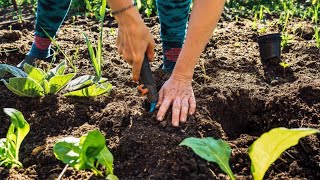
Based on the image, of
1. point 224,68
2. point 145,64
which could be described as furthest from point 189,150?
point 224,68

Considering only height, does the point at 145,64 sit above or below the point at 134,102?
above


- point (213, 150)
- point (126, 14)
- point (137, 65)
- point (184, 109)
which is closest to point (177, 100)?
point (184, 109)

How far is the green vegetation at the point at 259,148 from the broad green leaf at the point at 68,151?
0.36 m

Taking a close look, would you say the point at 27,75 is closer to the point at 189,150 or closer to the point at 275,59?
the point at 189,150

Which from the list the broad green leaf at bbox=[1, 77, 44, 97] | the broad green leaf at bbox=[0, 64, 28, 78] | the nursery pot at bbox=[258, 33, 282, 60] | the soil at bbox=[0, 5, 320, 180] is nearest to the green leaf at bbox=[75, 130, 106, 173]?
the soil at bbox=[0, 5, 320, 180]

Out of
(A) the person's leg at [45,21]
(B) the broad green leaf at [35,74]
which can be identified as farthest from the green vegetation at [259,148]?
(A) the person's leg at [45,21]

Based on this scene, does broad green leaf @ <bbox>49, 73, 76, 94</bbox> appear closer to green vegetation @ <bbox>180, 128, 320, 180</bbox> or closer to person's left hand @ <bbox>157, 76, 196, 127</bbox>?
person's left hand @ <bbox>157, 76, 196, 127</bbox>

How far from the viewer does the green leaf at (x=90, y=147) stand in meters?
1.43

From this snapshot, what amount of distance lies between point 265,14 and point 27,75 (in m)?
2.49

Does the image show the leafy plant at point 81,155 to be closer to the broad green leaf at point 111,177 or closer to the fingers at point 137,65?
the broad green leaf at point 111,177

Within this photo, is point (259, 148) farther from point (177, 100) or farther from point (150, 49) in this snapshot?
point (150, 49)

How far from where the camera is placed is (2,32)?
3285 mm

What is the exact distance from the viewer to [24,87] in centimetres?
210

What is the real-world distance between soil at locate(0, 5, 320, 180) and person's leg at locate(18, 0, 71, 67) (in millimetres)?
167
